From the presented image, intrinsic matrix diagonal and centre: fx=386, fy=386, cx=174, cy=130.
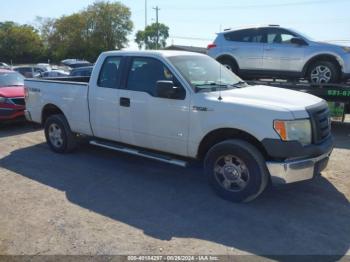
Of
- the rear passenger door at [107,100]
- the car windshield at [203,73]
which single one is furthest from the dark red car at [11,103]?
the car windshield at [203,73]

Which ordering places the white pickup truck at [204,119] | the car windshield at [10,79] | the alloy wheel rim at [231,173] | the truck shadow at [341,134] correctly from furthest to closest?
the car windshield at [10,79]
the truck shadow at [341,134]
the alloy wheel rim at [231,173]
the white pickup truck at [204,119]

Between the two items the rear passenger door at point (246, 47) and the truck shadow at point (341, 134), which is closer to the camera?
the truck shadow at point (341, 134)

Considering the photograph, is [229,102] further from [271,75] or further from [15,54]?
[15,54]

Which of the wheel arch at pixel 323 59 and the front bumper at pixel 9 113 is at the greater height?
the wheel arch at pixel 323 59

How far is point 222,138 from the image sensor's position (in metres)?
5.14

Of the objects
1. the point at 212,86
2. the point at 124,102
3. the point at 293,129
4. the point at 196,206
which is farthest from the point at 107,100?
the point at 293,129

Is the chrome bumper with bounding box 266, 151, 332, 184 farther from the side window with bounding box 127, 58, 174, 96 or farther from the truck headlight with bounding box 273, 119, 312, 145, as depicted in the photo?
the side window with bounding box 127, 58, 174, 96

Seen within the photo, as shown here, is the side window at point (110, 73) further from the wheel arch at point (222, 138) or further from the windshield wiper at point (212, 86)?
the wheel arch at point (222, 138)

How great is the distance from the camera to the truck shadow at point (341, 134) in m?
7.83

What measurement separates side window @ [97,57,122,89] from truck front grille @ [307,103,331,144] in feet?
9.77

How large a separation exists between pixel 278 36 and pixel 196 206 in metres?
5.67

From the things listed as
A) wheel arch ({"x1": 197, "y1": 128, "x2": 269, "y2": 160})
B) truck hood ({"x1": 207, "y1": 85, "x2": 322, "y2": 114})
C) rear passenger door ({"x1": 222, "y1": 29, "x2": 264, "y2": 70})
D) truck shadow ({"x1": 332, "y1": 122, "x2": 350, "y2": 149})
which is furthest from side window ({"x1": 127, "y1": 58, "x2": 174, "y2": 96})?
rear passenger door ({"x1": 222, "y1": 29, "x2": 264, "y2": 70})

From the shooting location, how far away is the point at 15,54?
83938 mm

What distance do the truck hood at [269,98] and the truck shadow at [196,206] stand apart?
1.07m
